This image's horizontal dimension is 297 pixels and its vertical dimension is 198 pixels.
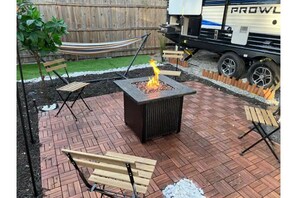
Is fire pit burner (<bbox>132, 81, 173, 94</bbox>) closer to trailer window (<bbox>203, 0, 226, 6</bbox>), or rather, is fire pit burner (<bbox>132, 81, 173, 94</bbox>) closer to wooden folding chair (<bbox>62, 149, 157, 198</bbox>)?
wooden folding chair (<bbox>62, 149, 157, 198</bbox>)

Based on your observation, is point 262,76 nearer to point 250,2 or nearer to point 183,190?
point 250,2

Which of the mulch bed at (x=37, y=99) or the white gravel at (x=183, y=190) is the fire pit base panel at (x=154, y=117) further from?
the mulch bed at (x=37, y=99)

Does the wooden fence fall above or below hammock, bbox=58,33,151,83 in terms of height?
above

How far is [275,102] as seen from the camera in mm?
4016

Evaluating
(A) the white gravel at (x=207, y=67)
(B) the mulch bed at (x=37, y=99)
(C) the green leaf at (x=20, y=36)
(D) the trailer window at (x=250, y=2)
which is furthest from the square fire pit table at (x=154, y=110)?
(D) the trailer window at (x=250, y=2)

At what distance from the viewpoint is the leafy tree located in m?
2.92

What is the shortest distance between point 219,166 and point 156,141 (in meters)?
0.85

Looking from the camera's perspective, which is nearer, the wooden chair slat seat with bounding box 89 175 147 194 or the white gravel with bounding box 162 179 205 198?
the wooden chair slat seat with bounding box 89 175 147 194

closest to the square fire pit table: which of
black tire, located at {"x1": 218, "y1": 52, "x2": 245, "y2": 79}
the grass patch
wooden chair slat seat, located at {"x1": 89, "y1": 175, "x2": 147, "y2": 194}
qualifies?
wooden chair slat seat, located at {"x1": 89, "y1": 175, "x2": 147, "y2": 194}

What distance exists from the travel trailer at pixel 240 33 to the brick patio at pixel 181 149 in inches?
58.3

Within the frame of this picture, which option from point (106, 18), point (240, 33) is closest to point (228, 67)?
point (240, 33)

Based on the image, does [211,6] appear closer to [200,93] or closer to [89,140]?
[200,93]

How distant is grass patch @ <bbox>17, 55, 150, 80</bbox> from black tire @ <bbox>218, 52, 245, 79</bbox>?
2728mm
